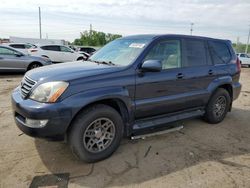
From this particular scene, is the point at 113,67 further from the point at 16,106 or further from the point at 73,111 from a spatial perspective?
the point at 16,106

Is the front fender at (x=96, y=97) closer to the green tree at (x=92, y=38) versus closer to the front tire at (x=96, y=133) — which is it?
the front tire at (x=96, y=133)

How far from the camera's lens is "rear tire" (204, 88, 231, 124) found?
17.2 feet

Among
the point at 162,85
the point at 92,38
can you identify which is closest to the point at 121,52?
the point at 162,85

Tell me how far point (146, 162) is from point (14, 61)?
971cm

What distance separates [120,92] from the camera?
3607 mm

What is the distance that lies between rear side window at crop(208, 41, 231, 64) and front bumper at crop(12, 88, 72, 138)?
337cm

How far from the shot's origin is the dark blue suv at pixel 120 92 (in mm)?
3215

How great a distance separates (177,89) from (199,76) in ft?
2.15

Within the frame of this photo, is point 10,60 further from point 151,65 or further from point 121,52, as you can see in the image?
point 151,65

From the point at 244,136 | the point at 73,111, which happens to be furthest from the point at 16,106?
the point at 244,136

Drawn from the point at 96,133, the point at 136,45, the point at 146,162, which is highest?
the point at 136,45

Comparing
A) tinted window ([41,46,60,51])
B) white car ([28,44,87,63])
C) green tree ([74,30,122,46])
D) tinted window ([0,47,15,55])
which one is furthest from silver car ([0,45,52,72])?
green tree ([74,30,122,46])

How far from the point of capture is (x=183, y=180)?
10.6 ft

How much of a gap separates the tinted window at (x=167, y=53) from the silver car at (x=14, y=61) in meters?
8.83
